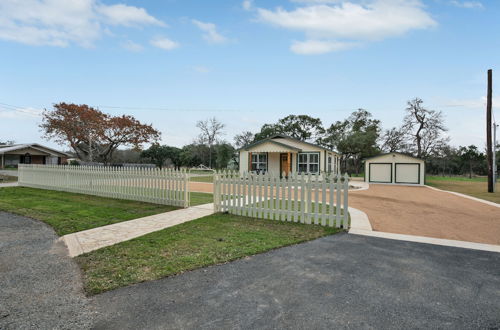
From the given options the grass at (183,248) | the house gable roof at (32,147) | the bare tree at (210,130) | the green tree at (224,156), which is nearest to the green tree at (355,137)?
the green tree at (224,156)

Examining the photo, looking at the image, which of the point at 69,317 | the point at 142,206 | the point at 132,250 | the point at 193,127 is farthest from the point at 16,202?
the point at 193,127

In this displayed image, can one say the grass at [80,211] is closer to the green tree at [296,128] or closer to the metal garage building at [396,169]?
the metal garage building at [396,169]

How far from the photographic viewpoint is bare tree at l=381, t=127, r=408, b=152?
3842 centimetres

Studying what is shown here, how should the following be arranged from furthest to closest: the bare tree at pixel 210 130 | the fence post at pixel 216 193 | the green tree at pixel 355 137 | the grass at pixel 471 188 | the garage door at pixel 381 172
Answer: the bare tree at pixel 210 130 < the green tree at pixel 355 137 < the garage door at pixel 381 172 < the grass at pixel 471 188 < the fence post at pixel 216 193

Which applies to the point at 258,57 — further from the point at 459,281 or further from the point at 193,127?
the point at 193,127

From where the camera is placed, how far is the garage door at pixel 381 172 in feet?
75.1

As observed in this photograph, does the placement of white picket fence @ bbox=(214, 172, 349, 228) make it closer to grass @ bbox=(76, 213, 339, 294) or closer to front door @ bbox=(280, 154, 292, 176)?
grass @ bbox=(76, 213, 339, 294)

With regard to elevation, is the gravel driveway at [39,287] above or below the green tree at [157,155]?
below

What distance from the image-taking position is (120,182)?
981 centimetres

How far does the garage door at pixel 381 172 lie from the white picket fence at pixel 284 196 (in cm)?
1867

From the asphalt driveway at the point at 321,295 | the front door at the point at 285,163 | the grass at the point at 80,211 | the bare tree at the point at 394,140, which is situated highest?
the bare tree at the point at 394,140

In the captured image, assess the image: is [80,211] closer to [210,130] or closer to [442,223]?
[442,223]

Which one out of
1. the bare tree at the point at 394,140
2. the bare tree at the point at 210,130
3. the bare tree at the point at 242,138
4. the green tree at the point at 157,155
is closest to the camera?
the bare tree at the point at 394,140

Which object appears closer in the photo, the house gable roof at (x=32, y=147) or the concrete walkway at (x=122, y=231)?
the concrete walkway at (x=122, y=231)
